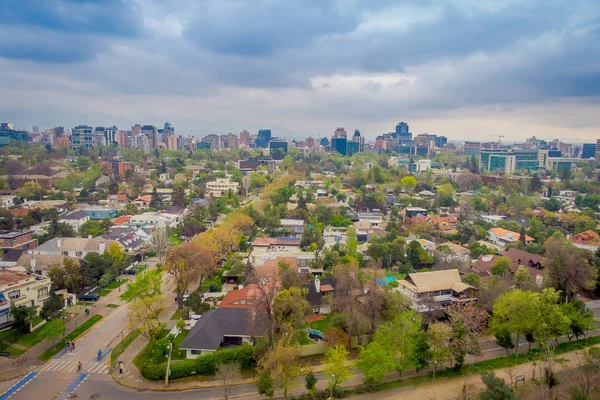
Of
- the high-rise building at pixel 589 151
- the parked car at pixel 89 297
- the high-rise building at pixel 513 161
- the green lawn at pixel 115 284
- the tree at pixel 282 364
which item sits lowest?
the green lawn at pixel 115 284

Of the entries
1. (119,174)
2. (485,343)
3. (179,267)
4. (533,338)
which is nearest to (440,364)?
(485,343)

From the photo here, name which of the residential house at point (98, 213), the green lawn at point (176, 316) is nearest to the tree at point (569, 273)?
the green lawn at point (176, 316)

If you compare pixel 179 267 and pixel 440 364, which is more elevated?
pixel 179 267

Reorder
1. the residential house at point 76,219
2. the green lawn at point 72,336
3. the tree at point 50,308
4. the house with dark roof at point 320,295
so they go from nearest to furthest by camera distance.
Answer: the green lawn at point 72,336 → the tree at point 50,308 → the house with dark roof at point 320,295 → the residential house at point 76,219

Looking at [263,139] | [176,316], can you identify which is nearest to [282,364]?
[176,316]

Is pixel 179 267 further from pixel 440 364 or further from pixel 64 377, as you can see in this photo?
pixel 440 364

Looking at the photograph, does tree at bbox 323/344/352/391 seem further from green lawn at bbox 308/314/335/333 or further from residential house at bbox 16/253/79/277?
residential house at bbox 16/253/79/277

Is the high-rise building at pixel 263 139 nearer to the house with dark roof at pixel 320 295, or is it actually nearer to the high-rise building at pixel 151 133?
the high-rise building at pixel 151 133

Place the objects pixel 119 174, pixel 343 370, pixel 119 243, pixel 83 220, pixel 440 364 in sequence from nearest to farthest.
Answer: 1. pixel 343 370
2. pixel 440 364
3. pixel 119 243
4. pixel 83 220
5. pixel 119 174
